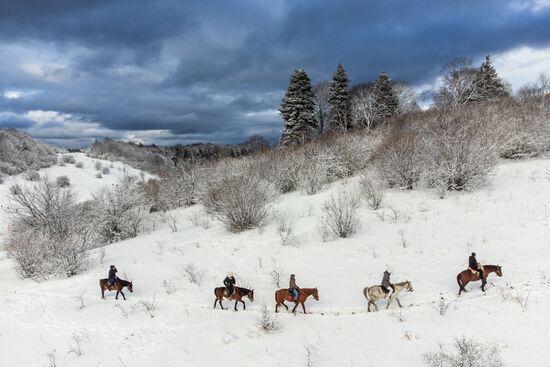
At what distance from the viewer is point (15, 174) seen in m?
31.2

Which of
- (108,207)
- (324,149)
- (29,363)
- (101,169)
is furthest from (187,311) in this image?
(101,169)

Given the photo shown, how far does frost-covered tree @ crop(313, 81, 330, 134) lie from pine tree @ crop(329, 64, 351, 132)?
280 centimetres

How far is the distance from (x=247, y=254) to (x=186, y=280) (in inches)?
97.4

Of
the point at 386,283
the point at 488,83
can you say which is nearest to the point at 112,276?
the point at 386,283

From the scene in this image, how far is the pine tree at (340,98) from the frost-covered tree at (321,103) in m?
2.80

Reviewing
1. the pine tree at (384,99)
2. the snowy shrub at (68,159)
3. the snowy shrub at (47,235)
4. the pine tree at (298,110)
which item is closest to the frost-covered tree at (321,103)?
the pine tree at (298,110)

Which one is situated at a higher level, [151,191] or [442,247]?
[151,191]

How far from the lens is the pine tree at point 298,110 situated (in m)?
36.1

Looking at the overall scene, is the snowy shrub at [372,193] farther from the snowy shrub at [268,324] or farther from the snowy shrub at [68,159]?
the snowy shrub at [68,159]

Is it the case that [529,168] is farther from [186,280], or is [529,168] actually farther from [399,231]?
[186,280]

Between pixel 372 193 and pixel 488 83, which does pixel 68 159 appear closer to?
pixel 372 193

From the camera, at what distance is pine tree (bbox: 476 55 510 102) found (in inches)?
1581

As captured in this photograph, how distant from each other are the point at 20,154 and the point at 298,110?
2762 cm

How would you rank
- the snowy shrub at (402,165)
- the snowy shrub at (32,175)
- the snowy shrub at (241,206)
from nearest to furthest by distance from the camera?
the snowy shrub at (241,206) → the snowy shrub at (402,165) → the snowy shrub at (32,175)
